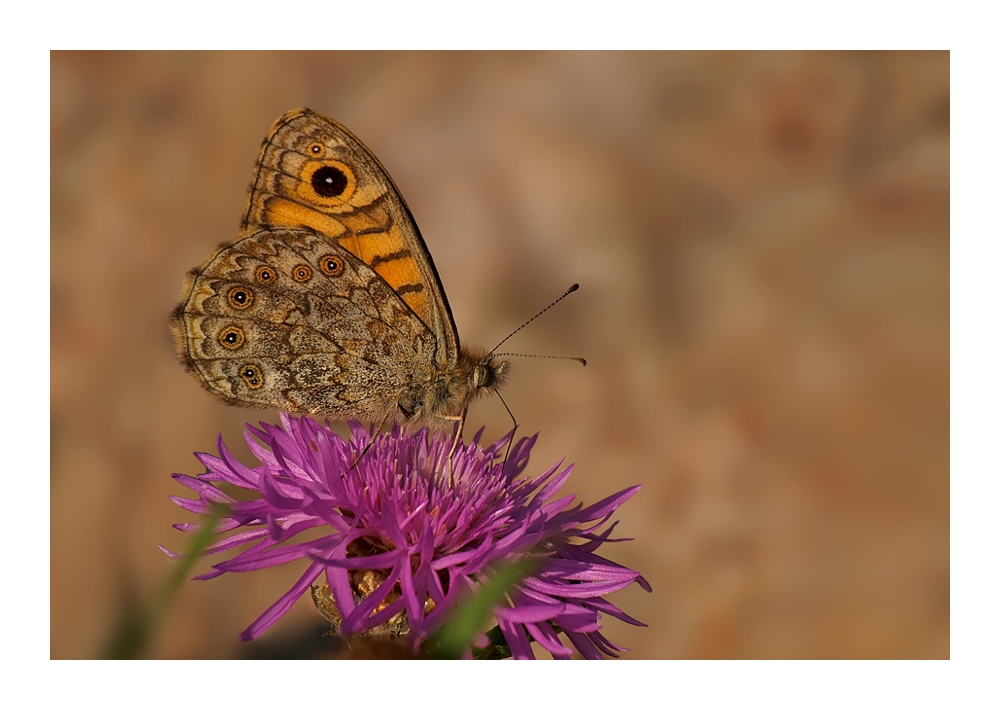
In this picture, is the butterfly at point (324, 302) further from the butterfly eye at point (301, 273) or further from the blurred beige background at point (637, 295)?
the blurred beige background at point (637, 295)

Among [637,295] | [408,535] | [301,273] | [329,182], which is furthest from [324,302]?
[637,295]

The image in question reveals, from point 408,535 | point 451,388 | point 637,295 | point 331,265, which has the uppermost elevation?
point 637,295

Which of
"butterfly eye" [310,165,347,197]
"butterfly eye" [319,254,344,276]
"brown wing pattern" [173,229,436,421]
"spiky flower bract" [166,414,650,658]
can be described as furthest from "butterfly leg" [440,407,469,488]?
"butterfly eye" [310,165,347,197]

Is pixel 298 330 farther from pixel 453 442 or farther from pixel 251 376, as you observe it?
pixel 453 442

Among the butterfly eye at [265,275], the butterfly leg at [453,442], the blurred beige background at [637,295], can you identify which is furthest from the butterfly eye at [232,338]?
the blurred beige background at [637,295]

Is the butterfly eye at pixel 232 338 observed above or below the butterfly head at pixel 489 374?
above

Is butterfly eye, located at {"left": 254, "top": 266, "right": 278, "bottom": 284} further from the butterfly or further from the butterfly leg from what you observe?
the butterfly leg
